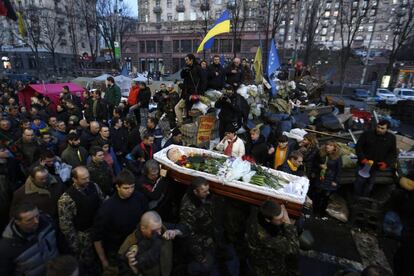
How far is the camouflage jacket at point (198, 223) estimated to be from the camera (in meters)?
3.02

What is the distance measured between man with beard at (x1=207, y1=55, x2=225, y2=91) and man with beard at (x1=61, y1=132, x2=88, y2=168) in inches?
207

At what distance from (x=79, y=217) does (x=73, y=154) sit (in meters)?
2.02

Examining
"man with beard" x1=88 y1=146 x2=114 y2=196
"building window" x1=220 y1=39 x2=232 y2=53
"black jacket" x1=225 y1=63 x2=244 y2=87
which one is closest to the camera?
"man with beard" x1=88 y1=146 x2=114 y2=196

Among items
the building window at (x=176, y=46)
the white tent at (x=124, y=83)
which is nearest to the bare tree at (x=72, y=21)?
the building window at (x=176, y=46)

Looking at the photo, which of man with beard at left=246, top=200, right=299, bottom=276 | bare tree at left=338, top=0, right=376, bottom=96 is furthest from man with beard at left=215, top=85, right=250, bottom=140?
bare tree at left=338, top=0, right=376, bottom=96

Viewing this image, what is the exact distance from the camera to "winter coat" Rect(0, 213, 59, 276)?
230 cm

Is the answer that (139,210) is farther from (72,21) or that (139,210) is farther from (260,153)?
(72,21)

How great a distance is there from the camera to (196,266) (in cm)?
295

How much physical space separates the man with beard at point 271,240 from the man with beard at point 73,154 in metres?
3.55

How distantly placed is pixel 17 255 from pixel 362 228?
5.83 metres

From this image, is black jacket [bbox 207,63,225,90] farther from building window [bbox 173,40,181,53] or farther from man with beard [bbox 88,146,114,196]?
building window [bbox 173,40,181,53]

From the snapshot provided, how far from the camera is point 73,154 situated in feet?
15.5

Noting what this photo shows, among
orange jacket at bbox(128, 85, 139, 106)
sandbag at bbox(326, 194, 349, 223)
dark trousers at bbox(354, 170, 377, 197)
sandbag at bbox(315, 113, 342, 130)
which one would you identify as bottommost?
sandbag at bbox(326, 194, 349, 223)

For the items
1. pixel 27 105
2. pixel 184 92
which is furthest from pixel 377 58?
pixel 27 105
